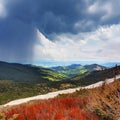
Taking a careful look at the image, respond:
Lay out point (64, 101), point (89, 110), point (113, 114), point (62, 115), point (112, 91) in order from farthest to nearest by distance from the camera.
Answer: point (112, 91)
point (64, 101)
point (89, 110)
point (113, 114)
point (62, 115)

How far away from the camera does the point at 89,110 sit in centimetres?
755

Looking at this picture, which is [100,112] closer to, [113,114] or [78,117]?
[113,114]

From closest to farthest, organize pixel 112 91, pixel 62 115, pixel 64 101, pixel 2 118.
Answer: pixel 2 118 → pixel 62 115 → pixel 64 101 → pixel 112 91

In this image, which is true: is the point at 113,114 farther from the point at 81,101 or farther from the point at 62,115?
the point at 81,101

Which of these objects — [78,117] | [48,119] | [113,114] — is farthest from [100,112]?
[48,119]

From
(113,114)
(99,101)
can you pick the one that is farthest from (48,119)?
(99,101)

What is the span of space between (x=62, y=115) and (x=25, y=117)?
93 cm

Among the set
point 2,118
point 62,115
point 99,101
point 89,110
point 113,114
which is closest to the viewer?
point 2,118

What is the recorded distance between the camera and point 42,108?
7578 millimetres

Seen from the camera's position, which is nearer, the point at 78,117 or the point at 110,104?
the point at 78,117

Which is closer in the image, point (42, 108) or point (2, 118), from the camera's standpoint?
point (2, 118)

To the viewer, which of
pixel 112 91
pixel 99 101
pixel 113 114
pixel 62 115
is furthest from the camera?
pixel 112 91

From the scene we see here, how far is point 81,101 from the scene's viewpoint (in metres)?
9.23

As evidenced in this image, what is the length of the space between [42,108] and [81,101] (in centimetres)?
204
